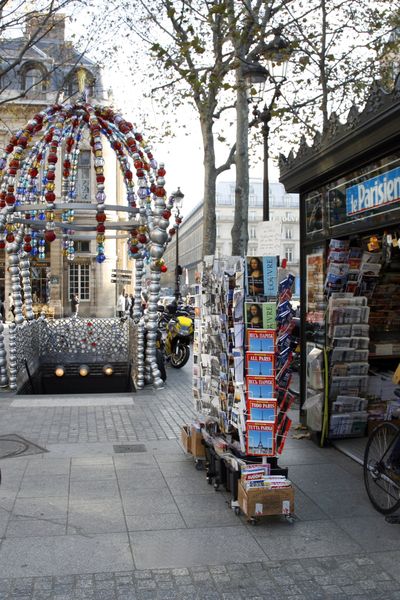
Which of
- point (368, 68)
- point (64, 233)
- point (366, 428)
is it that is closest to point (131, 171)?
point (64, 233)

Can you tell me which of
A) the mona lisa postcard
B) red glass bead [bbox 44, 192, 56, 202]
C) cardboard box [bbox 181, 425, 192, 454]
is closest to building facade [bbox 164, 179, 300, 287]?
red glass bead [bbox 44, 192, 56, 202]

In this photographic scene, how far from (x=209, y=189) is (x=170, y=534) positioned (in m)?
14.8

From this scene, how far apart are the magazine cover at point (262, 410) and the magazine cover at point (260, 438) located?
0.04 meters

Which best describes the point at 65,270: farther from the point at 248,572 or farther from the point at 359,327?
the point at 248,572

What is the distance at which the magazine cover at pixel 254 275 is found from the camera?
197 inches

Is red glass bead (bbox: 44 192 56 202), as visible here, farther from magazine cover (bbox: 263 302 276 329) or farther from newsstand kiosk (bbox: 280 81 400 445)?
magazine cover (bbox: 263 302 276 329)

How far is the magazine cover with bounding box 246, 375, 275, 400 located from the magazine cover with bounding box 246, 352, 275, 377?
0.13ft

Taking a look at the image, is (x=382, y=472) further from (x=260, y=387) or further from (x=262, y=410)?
(x=260, y=387)

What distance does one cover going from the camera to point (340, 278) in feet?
23.7

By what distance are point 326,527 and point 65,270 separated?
37331 millimetres

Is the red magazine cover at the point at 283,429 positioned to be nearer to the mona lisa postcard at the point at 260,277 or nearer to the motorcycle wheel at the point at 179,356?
the mona lisa postcard at the point at 260,277

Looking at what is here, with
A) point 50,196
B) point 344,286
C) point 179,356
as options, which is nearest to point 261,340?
point 344,286

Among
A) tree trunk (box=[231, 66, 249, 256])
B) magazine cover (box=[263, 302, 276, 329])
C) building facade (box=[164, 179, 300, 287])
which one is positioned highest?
building facade (box=[164, 179, 300, 287])

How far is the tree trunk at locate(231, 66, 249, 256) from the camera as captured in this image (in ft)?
51.3
